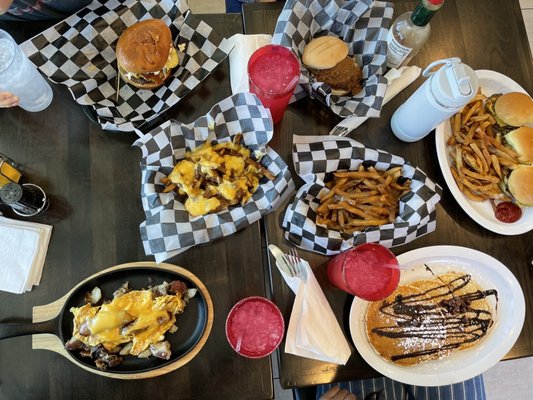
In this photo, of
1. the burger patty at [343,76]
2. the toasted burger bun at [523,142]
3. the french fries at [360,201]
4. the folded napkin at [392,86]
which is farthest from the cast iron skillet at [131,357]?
the toasted burger bun at [523,142]

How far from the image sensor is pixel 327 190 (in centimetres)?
150

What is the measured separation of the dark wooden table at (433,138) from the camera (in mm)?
1466

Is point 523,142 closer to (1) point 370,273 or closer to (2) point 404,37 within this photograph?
(2) point 404,37

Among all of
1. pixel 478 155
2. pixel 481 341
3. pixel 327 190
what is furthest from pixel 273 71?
pixel 481 341

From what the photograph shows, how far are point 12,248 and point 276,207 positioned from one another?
0.94 m

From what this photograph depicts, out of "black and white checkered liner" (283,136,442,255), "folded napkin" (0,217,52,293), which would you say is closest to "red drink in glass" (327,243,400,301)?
"black and white checkered liner" (283,136,442,255)

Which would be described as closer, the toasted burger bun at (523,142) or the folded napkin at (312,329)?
the folded napkin at (312,329)

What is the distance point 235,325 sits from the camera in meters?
1.36

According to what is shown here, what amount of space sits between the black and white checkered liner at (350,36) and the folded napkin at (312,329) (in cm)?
64

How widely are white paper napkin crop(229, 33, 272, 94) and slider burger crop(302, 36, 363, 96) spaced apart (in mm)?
185

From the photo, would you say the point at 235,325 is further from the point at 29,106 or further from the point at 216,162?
the point at 29,106

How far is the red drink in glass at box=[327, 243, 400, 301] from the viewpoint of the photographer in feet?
4.33

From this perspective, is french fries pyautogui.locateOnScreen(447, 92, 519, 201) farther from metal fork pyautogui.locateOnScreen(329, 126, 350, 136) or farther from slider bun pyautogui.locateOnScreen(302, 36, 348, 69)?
slider bun pyautogui.locateOnScreen(302, 36, 348, 69)

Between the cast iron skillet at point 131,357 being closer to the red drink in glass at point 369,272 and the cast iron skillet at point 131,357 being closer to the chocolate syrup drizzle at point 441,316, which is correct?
the red drink in glass at point 369,272
